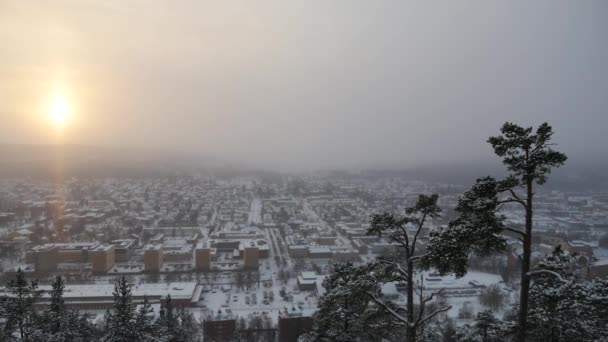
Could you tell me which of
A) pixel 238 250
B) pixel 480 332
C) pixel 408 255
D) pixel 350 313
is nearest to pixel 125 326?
pixel 350 313

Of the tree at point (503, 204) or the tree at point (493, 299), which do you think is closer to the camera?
the tree at point (503, 204)

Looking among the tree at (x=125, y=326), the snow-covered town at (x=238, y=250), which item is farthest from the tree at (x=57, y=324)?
the snow-covered town at (x=238, y=250)

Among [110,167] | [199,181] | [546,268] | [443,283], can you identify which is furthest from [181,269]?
[110,167]

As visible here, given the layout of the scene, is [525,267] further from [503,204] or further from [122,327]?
[122,327]

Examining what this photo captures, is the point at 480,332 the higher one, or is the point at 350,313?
the point at 350,313

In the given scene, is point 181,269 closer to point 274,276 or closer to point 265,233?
point 274,276

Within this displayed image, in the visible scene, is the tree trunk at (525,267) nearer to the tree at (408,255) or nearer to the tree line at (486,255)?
the tree line at (486,255)

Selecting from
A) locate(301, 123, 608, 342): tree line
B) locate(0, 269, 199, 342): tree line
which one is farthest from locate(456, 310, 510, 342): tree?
locate(0, 269, 199, 342): tree line
